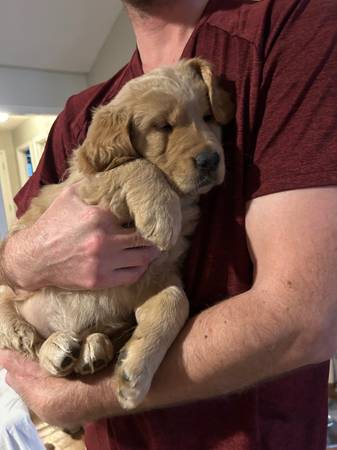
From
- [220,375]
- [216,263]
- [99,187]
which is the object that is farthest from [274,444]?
[99,187]

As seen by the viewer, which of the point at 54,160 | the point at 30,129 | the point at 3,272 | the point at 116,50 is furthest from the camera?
the point at 30,129

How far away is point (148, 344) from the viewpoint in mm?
916

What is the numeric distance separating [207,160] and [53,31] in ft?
11.9

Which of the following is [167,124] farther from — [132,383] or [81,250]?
[132,383]

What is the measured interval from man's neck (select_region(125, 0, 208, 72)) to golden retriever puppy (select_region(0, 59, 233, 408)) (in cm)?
15

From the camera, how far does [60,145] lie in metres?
1.41

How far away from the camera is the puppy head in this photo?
0.97 m

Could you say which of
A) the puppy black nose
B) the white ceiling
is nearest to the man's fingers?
the puppy black nose

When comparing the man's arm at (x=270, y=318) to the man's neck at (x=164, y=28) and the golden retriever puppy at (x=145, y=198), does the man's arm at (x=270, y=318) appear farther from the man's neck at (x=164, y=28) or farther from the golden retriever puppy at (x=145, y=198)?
the man's neck at (x=164, y=28)

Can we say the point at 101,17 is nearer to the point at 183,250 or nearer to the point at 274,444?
the point at 183,250

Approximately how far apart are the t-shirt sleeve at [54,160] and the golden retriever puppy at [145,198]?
11.5 inches

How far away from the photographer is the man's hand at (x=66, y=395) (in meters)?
0.96

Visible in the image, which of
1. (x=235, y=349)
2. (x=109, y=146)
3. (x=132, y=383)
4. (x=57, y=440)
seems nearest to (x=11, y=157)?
(x=57, y=440)

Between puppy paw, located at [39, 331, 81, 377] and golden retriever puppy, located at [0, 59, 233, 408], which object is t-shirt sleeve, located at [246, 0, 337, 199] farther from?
puppy paw, located at [39, 331, 81, 377]
